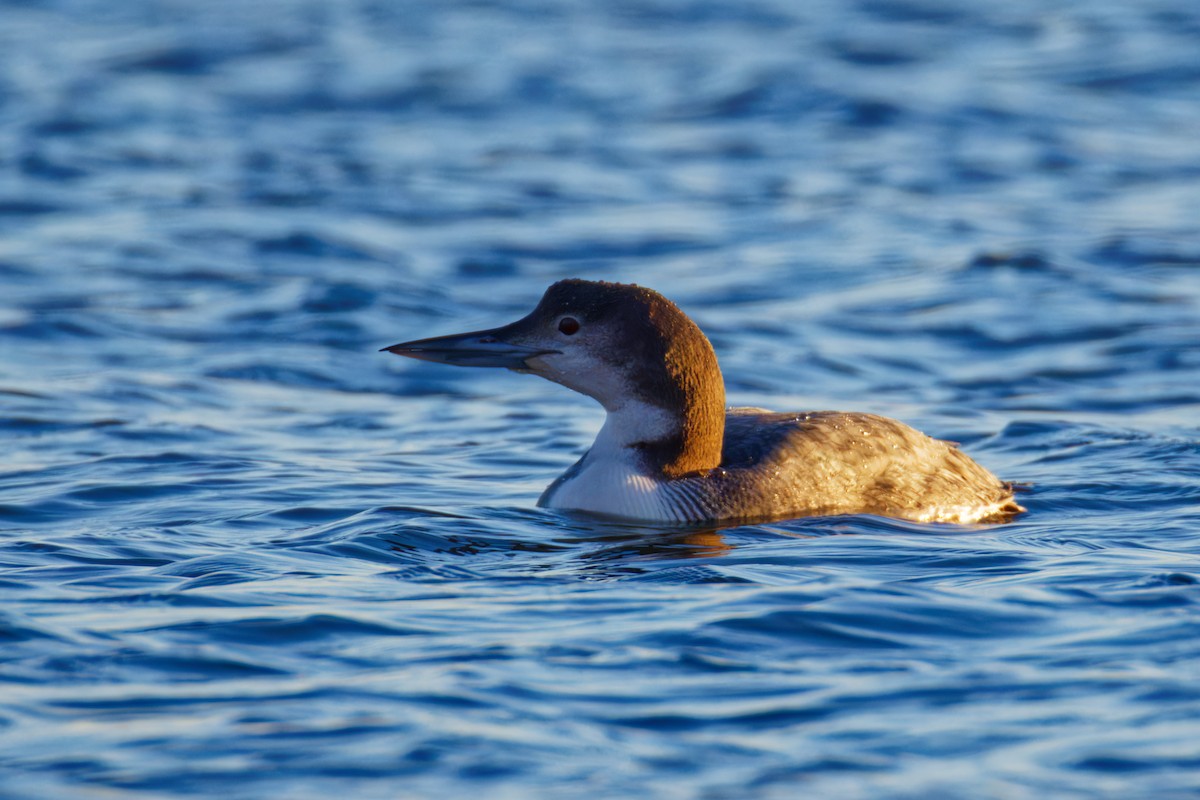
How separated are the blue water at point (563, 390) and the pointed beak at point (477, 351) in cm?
57

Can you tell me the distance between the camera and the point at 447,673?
16.5 feet

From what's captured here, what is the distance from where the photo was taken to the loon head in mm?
6949

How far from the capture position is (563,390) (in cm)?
1023

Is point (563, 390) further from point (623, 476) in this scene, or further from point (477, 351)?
point (623, 476)

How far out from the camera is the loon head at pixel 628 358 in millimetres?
6949

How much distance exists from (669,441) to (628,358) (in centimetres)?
34

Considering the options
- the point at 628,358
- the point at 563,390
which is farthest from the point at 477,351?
the point at 563,390

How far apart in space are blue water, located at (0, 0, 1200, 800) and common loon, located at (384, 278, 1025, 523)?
6.0 inches

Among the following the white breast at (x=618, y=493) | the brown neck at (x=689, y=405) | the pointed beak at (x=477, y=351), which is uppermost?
the pointed beak at (x=477, y=351)

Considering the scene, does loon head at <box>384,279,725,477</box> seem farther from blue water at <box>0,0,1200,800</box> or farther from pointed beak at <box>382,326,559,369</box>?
blue water at <box>0,0,1200,800</box>

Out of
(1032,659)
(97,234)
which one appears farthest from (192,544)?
(97,234)

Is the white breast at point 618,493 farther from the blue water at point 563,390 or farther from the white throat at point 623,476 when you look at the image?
the blue water at point 563,390

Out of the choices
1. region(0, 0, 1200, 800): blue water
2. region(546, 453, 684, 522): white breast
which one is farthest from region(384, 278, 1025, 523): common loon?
region(0, 0, 1200, 800): blue water

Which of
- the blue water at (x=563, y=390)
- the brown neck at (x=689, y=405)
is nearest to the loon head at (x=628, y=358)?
the brown neck at (x=689, y=405)
